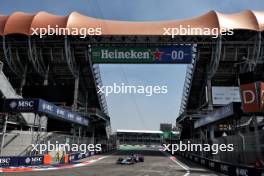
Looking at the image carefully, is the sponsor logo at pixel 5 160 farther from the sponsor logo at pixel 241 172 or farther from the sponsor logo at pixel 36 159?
the sponsor logo at pixel 241 172

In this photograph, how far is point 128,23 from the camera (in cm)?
5738

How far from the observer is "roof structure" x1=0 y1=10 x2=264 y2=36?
5444cm

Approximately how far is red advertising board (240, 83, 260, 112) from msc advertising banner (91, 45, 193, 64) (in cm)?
3199

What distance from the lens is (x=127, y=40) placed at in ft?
188

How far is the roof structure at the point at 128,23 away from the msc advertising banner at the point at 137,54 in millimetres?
2768

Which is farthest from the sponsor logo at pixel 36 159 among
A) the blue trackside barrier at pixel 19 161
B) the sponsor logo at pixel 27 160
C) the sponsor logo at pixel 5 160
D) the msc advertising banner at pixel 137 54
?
the msc advertising banner at pixel 137 54

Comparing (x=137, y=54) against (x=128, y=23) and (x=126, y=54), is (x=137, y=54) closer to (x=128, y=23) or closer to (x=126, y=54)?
(x=126, y=54)

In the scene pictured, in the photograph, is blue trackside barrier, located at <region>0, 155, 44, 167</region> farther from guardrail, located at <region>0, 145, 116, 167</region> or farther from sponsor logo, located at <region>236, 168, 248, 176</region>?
sponsor logo, located at <region>236, 168, 248, 176</region>

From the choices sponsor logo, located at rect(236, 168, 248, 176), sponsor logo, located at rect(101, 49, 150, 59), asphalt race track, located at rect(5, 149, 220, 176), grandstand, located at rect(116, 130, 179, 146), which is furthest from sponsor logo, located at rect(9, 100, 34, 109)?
grandstand, located at rect(116, 130, 179, 146)

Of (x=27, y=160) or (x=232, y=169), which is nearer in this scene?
(x=232, y=169)

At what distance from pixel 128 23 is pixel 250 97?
37.9 m

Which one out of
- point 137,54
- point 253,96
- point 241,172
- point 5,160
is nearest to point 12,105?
point 5,160

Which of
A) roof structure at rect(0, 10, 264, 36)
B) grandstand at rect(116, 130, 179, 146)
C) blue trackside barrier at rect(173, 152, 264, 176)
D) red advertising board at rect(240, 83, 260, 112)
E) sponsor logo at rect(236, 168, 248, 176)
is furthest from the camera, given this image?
grandstand at rect(116, 130, 179, 146)

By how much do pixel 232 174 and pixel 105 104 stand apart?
205 feet
